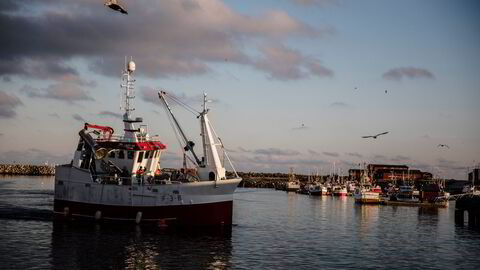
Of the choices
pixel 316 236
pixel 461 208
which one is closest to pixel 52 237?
pixel 316 236

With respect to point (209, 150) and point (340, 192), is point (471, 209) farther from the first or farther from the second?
point (340, 192)

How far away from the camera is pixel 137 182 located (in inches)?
1951

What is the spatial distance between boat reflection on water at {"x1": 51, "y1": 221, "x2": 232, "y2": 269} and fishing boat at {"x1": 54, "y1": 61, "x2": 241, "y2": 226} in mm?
1381

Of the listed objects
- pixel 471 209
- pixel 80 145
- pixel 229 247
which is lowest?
pixel 229 247

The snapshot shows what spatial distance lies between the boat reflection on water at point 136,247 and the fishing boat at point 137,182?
1.38 meters

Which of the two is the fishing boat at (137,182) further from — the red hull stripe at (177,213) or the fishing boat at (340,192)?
the fishing boat at (340,192)

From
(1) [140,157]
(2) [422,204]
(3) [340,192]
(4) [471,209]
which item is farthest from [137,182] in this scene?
(3) [340,192]

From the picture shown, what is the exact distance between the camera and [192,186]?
154 feet

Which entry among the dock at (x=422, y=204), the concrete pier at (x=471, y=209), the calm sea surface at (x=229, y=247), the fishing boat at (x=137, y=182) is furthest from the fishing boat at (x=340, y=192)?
the fishing boat at (x=137, y=182)

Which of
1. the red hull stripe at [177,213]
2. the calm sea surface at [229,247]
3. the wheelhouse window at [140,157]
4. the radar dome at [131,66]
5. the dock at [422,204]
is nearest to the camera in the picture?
the calm sea surface at [229,247]

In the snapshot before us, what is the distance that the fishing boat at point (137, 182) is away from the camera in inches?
1877

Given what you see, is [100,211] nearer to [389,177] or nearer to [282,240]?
[282,240]

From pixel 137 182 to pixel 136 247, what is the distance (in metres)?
11.4

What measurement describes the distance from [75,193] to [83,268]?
845 inches
